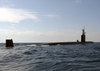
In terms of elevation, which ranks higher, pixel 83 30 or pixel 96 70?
pixel 83 30

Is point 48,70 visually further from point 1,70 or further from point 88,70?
point 1,70

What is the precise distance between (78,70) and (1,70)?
6903 millimetres

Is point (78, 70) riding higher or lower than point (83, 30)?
lower

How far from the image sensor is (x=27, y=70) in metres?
9.10

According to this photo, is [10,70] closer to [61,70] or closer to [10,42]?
[61,70]

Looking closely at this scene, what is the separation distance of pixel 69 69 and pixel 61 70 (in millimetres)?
838

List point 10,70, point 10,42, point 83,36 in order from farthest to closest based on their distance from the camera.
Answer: point 83,36 → point 10,42 → point 10,70

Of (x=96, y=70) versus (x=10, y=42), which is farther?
(x=10, y=42)

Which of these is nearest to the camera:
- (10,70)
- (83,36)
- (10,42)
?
(10,70)

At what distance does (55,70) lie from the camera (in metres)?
9.12

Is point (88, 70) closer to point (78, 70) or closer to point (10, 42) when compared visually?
point (78, 70)

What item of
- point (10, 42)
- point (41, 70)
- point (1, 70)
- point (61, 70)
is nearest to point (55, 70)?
point (61, 70)

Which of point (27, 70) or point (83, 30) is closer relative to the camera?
point (27, 70)

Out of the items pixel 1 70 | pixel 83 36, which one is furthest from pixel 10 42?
pixel 83 36
